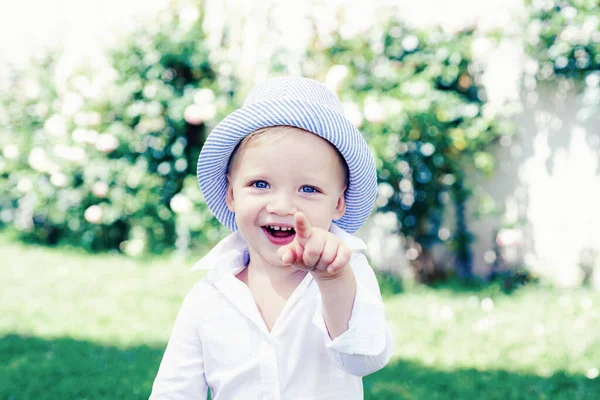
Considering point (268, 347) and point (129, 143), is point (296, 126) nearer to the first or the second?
point (268, 347)

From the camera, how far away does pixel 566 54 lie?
4.82 meters

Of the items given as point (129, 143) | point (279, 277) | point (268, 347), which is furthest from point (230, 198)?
point (129, 143)

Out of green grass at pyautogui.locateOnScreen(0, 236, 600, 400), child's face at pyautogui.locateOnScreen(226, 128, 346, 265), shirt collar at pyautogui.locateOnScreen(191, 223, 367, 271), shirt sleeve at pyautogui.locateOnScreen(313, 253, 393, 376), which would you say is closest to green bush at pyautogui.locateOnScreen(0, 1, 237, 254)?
green grass at pyautogui.locateOnScreen(0, 236, 600, 400)

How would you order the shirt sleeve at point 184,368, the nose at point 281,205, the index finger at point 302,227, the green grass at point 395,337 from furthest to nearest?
the green grass at point 395,337 < the shirt sleeve at point 184,368 < the nose at point 281,205 < the index finger at point 302,227

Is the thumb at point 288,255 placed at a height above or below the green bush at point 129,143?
above

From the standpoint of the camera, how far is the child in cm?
142

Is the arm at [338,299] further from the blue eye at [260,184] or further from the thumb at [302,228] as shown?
the blue eye at [260,184]

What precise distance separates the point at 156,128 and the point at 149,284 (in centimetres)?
177

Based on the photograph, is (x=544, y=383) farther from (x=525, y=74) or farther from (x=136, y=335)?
(x=525, y=74)

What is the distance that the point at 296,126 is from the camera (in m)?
1.49

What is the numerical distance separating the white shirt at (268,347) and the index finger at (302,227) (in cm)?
25

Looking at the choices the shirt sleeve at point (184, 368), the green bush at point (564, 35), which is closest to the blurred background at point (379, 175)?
the green bush at point (564, 35)

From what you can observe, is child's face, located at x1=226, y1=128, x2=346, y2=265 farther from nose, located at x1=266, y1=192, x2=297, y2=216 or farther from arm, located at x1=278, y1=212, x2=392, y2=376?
arm, located at x1=278, y1=212, x2=392, y2=376

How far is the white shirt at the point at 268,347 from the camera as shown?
1.41 m
